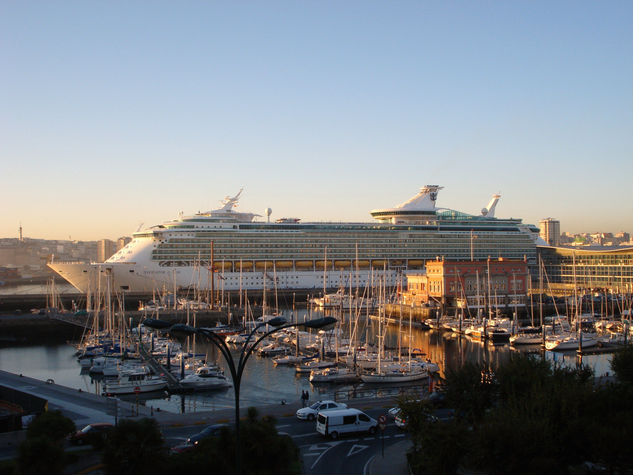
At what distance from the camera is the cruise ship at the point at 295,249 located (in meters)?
56.2

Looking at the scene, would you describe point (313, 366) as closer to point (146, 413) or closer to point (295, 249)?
point (146, 413)

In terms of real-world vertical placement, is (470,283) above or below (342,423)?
above

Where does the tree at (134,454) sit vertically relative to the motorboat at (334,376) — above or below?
above

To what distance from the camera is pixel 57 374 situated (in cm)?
2819

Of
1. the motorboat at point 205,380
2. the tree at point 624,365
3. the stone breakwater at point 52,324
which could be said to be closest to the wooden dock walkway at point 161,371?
the motorboat at point 205,380

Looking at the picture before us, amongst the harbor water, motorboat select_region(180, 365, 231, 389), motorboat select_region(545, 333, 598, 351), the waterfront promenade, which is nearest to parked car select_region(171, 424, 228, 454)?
the waterfront promenade

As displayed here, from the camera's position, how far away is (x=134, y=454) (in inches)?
351

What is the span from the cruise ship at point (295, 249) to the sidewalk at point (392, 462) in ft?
121

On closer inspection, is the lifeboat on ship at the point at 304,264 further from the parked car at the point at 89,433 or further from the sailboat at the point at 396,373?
the parked car at the point at 89,433

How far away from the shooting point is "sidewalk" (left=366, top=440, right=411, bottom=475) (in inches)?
465

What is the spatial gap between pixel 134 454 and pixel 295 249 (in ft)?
176

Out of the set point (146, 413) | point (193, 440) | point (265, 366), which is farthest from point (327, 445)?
point (265, 366)

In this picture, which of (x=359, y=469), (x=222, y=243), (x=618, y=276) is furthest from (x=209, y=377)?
(x=618, y=276)

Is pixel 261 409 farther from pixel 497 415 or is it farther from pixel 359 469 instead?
pixel 497 415
